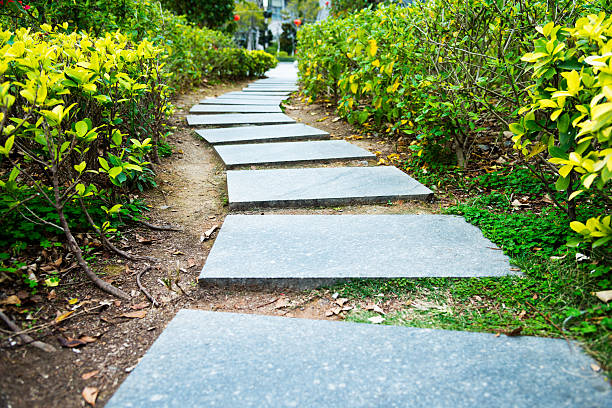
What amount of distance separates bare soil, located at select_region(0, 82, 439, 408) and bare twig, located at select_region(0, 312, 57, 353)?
20mm

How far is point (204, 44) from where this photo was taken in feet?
25.5

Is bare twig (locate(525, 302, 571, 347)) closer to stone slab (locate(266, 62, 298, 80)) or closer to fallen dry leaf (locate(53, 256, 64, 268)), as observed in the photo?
fallen dry leaf (locate(53, 256, 64, 268))

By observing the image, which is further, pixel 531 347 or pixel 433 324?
pixel 433 324

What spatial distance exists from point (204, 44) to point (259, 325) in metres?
7.38

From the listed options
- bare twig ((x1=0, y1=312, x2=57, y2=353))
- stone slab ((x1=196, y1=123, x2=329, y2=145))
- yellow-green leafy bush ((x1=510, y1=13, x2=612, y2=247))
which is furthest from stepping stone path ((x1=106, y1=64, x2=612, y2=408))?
stone slab ((x1=196, y1=123, x2=329, y2=145))

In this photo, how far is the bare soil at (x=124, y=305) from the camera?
1.25m

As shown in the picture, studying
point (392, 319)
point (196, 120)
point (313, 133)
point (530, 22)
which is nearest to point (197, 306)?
point (392, 319)

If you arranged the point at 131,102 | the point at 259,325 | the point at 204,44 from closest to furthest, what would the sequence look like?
the point at 259,325 → the point at 131,102 → the point at 204,44

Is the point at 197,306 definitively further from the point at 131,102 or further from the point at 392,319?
the point at 131,102

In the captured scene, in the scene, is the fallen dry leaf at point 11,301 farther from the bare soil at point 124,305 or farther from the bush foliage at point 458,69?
the bush foliage at point 458,69

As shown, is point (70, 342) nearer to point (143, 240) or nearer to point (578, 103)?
point (143, 240)

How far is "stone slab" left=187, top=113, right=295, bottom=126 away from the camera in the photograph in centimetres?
478

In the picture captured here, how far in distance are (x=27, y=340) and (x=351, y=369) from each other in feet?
3.53

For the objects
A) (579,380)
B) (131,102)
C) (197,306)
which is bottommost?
(197,306)
